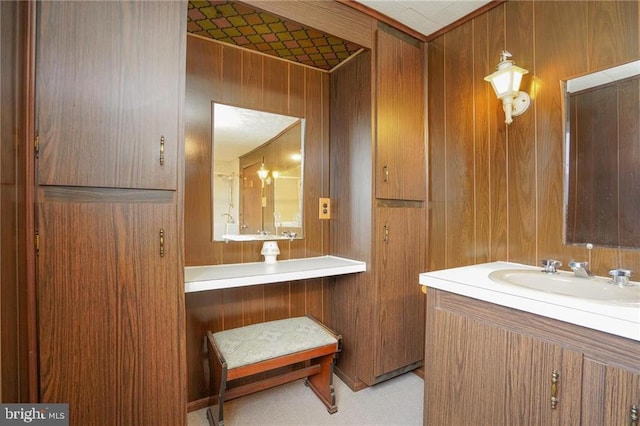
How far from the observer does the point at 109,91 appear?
3.80 ft

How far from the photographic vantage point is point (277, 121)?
212cm

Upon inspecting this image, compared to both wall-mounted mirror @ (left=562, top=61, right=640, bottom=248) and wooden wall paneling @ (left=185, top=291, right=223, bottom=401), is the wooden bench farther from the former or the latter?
wall-mounted mirror @ (left=562, top=61, right=640, bottom=248)

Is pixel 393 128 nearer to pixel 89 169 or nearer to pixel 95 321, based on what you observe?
pixel 89 169

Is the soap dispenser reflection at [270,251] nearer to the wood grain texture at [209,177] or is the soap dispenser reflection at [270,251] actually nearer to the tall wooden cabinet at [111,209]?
the wood grain texture at [209,177]

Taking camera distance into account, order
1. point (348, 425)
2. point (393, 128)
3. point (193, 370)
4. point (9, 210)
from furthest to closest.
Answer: point (393, 128) < point (193, 370) < point (348, 425) < point (9, 210)

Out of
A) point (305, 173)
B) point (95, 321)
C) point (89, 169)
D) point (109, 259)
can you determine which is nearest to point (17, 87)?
point (89, 169)

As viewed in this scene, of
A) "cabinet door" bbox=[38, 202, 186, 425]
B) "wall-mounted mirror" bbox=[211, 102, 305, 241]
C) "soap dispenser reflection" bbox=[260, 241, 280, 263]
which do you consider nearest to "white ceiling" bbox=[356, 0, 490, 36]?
"wall-mounted mirror" bbox=[211, 102, 305, 241]

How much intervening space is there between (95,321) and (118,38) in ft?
3.65

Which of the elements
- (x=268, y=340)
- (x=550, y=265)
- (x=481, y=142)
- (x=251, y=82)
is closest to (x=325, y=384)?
(x=268, y=340)

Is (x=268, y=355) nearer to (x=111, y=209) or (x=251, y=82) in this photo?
(x=111, y=209)

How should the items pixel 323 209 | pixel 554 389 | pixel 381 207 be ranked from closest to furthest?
pixel 554 389
pixel 381 207
pixel 323 209

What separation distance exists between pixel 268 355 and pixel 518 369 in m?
1.16

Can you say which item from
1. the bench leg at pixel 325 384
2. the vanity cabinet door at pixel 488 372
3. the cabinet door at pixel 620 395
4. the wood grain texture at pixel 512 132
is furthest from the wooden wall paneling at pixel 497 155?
the bench leg at pixel 325 384

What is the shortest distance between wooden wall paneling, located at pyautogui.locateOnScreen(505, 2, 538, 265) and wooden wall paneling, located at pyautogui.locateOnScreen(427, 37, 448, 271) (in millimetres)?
439
